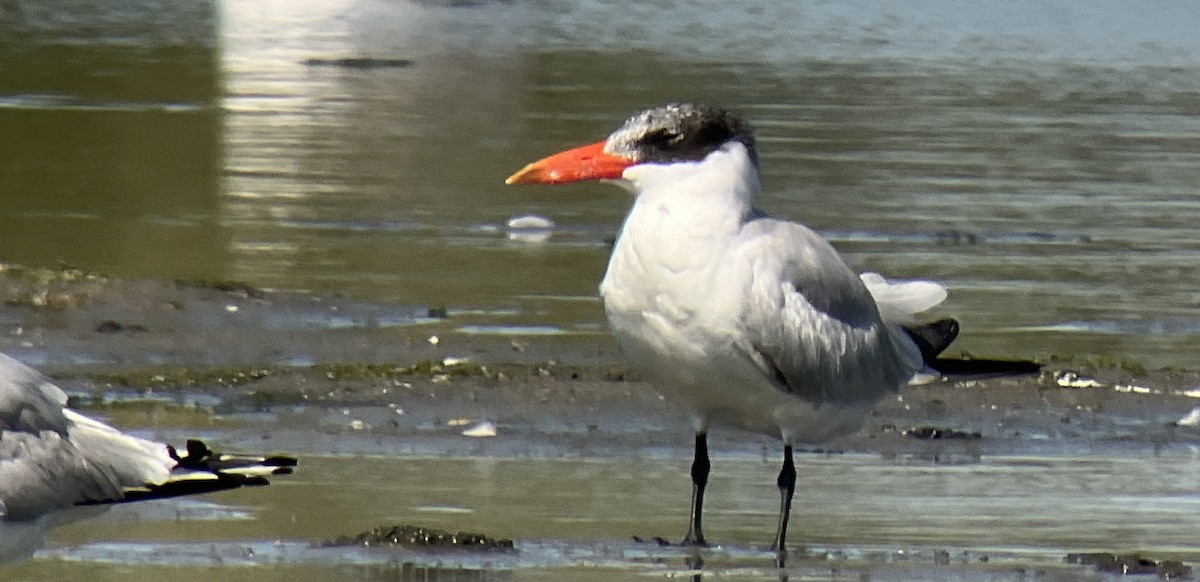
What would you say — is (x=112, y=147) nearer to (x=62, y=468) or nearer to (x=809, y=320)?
(x=809, y=320)

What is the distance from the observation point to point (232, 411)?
8.47m

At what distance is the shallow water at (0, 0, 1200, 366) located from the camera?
37.4ft

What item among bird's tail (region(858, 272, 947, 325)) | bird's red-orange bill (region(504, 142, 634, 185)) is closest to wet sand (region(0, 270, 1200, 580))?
bird's tail (region(858, 272, 947, 325))

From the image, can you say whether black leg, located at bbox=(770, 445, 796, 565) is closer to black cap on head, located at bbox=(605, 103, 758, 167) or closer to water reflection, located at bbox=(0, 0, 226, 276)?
black cap on head, located at bbox=(605, 103, 758, 167)

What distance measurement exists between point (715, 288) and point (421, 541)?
42.1 inches

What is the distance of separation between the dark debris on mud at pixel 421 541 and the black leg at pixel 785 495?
722 millimetres

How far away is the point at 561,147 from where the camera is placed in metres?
16.1

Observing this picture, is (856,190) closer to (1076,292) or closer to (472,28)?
(1076,292)

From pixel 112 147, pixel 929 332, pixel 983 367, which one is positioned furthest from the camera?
pixel 112 147

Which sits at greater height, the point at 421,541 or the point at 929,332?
the point at 929,332

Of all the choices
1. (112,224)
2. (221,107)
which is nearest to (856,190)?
(112,224)

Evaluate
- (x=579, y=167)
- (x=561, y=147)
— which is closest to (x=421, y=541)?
(x=579, y=167)

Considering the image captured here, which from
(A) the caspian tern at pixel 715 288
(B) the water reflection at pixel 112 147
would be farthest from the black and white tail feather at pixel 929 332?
(B) the water reflection at pixel 112 147

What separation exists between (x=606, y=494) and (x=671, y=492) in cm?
28
